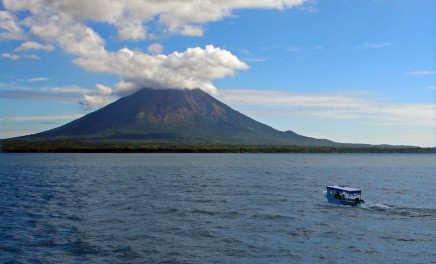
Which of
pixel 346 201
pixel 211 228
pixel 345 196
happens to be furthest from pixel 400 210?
pixel 211 228

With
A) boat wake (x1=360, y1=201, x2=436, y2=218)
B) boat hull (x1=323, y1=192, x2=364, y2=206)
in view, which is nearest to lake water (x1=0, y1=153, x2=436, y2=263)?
boat wake (x1=360, y1=201, x2=436, y2=218)

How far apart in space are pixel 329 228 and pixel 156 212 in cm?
1720

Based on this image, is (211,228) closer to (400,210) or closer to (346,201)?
(346,201)

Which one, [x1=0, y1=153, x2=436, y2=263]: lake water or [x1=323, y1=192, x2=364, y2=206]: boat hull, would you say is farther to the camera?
[x1=323, y1=192, x2=364, y2=206]: boat hull

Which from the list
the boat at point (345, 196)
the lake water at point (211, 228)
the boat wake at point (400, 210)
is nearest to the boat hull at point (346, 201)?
the boat at point (345, 196)

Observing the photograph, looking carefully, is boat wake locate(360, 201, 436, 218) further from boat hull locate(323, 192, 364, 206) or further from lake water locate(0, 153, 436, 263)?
boat hull locate(323, 192, 364, 206)

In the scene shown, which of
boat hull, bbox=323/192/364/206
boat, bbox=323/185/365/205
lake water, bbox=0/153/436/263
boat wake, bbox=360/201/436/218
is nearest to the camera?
lake water, bbox=0/153/436/263

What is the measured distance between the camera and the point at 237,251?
31.6 m

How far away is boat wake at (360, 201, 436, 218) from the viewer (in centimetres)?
4769

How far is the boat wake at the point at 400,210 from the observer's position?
156 feet

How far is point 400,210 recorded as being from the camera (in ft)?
164

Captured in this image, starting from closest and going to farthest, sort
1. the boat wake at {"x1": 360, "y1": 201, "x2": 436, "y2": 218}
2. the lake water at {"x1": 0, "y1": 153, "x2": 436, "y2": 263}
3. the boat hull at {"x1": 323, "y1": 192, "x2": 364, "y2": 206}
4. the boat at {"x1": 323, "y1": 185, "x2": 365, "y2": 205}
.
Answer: the lake water at {"x1": 0, "y1": 153, "x2": 436, "y2": 263}
the boat wake at {"x1": 360, "y1": 201, "x2": 436, "y2": 218}
the boat hull at {"x1": 323, "y1": 192, "x2": 364, "y2": 206}
the boat at {"x1": 323, "y1": 185, "x2": 365, "y2": 205}

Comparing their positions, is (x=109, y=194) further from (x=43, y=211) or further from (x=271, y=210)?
(x=271, y=210)

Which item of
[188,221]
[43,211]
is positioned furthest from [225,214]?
[43,211]
